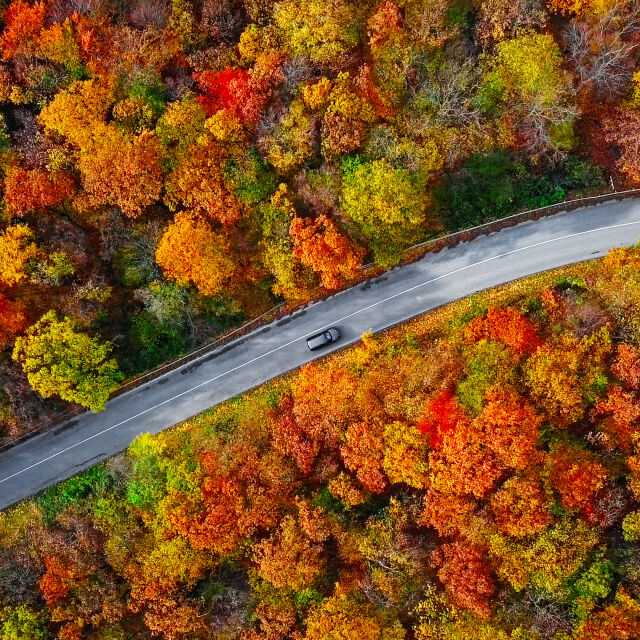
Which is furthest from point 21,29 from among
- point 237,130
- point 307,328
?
point 307,328

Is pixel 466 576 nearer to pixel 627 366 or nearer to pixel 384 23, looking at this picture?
pixel 627 366

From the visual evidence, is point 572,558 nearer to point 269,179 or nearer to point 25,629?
point 269,179

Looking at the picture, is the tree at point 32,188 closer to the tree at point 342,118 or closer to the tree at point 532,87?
the tree at point 342,118

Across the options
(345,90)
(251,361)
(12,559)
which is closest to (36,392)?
(12,559)

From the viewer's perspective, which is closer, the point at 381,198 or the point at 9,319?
the point at 381,198

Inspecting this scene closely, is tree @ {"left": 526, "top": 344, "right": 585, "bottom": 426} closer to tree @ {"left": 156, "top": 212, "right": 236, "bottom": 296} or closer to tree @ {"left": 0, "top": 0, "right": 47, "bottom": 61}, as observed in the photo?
tree @ {"left": 156, "top": 212, "right": 236, "bottom": 296}

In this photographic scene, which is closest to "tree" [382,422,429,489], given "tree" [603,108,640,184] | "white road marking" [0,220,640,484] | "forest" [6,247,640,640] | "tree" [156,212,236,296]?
"forest" [6,247,640,640]

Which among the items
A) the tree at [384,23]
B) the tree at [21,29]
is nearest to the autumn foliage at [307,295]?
the tree at [21,29]
